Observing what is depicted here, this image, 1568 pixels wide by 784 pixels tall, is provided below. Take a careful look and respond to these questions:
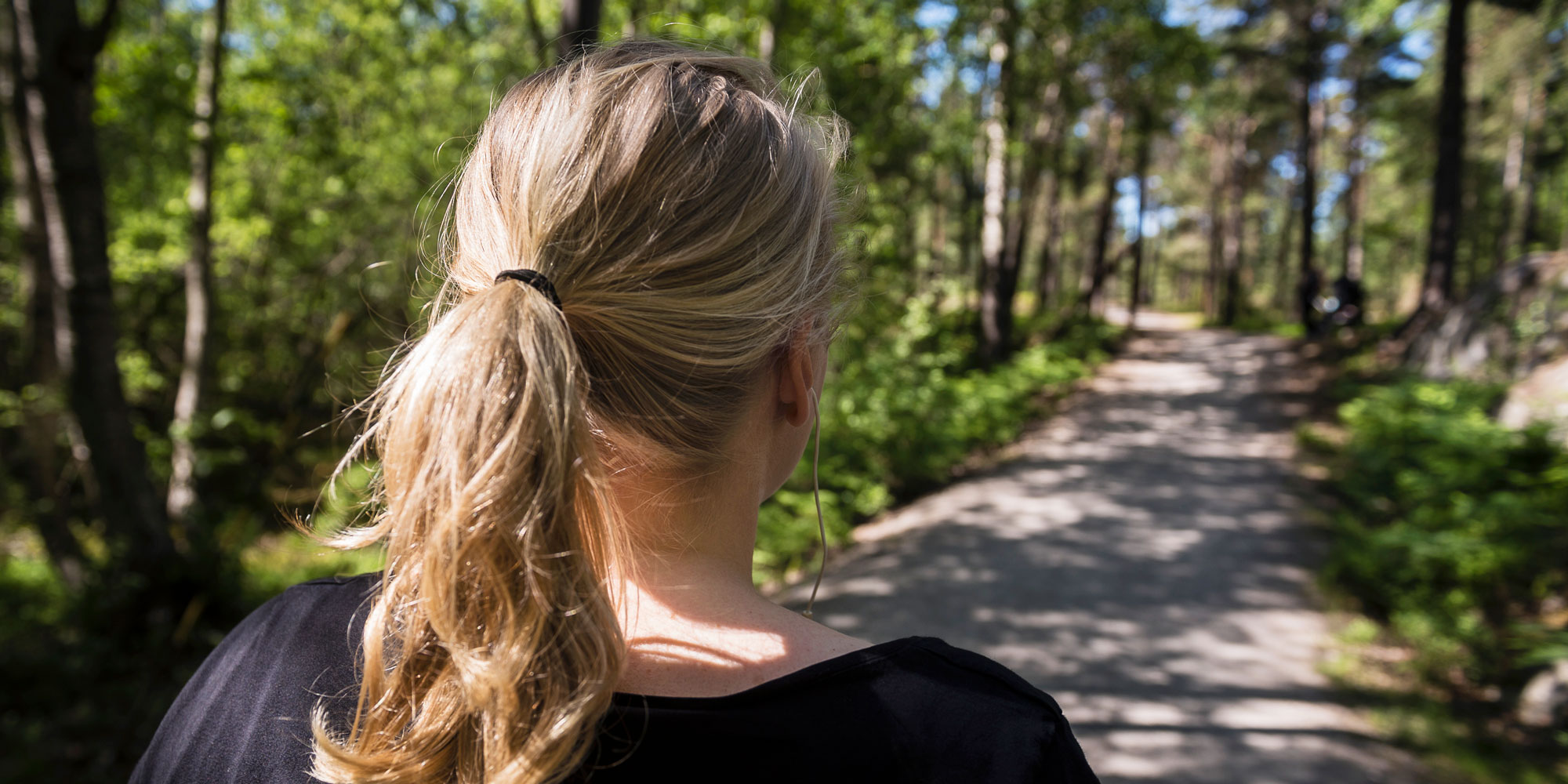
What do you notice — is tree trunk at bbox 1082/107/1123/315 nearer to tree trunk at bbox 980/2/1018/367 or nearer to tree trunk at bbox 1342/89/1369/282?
tree trunk at bbox 980/2/1018/367

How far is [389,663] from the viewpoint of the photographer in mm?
962

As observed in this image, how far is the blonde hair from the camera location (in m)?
0.89

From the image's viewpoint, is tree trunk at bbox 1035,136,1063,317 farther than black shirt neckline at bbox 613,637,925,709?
Yes

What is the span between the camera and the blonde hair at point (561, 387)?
2.92 ft

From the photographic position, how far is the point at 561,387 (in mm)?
934

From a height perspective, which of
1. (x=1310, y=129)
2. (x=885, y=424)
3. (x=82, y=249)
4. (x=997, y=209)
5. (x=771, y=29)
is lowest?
(x=885, y=424)

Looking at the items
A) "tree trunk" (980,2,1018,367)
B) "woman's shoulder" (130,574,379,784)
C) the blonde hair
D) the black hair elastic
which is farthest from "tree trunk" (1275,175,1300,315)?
"woman's shoulder" (130,574,379,784)

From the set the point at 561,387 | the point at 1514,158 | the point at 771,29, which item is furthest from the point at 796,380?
the point at 1514,158

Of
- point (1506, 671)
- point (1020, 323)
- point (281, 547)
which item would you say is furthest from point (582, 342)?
point (1020, 323)

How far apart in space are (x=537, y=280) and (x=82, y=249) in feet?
17.7

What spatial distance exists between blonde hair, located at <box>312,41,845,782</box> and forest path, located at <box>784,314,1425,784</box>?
3918mm

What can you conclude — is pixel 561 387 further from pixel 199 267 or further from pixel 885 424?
pixel 199 267

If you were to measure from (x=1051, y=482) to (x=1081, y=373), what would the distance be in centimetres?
624

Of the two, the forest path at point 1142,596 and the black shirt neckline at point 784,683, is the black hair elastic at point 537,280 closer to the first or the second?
the black shirt neckline at point 784,683
